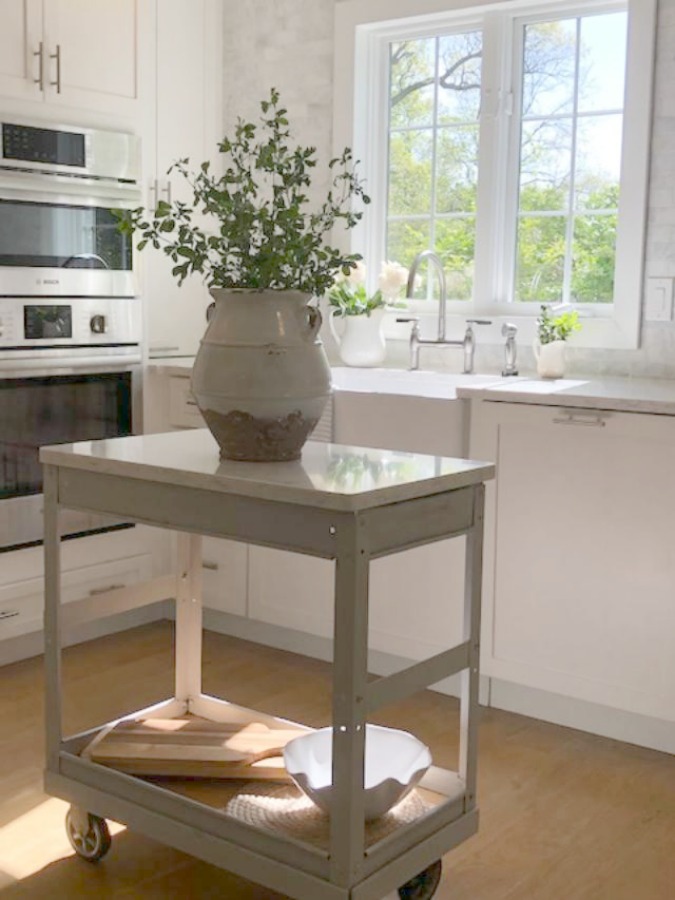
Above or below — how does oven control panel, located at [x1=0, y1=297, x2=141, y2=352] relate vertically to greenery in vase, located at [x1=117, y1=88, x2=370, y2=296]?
below

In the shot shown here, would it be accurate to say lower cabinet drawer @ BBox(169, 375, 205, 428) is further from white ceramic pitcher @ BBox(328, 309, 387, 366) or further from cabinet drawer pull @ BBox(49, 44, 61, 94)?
cabinet drawer pull @ BBox(49, 44, 61, 94)

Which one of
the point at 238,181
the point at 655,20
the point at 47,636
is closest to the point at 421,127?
the point at 655,20

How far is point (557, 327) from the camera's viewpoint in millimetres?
3488

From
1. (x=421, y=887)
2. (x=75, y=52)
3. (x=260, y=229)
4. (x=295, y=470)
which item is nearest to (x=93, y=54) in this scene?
(x=75, y=52)

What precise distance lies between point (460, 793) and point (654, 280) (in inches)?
72.9

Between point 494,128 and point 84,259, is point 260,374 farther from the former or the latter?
point 494,128

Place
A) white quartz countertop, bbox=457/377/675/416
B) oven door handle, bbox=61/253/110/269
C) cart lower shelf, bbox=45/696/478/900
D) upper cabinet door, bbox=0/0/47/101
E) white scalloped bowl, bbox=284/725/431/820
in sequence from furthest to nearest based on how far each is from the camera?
oven door handle, bbox=61/253/110/269, upper cabinet door, bbox=0/0/47/101, white quartz countertop, bbox=457/377/675/416, white scalloped bowl, bbox=284/725/431/820, cart lower shelf, bbox=45/696/478/900

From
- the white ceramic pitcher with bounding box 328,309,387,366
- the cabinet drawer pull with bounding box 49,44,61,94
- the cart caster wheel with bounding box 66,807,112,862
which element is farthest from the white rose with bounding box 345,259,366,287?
the cart caster wheel with bounding box 66,807,112,862

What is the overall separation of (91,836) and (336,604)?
884 mm

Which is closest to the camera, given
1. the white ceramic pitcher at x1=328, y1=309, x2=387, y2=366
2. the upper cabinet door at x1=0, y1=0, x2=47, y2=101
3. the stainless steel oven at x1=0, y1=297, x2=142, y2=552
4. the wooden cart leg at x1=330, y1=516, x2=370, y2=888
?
the wooden cart leg at x1=330, y1=516, x2=370, y2=888

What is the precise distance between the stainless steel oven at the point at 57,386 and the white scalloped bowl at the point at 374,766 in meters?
1.57

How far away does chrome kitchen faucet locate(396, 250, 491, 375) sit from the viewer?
12.2 ft

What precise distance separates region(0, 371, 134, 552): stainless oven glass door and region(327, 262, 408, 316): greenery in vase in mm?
783

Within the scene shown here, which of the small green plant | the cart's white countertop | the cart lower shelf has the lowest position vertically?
the cart lower shelf
